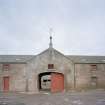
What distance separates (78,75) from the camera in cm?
3728

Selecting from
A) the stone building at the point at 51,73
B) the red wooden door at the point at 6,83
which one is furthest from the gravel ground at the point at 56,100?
the red wooden door at the point at 6,83

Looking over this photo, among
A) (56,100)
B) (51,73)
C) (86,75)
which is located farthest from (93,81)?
(56,100)

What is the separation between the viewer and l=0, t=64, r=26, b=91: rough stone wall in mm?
36438

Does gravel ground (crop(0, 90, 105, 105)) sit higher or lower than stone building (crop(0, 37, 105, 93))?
lower

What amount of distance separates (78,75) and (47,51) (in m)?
6.31

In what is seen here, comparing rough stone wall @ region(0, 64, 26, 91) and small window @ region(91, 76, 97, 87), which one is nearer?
rough stone wall @ region(0, 64, 26, 91)

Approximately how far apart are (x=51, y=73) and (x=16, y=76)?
5583 mm

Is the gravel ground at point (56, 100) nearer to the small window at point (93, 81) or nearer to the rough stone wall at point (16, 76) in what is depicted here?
the rough stone wall at point (16, 76)

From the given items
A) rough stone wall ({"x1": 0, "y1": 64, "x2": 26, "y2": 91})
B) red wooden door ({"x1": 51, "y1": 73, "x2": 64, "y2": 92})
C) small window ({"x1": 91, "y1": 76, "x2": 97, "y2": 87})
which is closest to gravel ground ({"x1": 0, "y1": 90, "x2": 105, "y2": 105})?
red wooden door ({"x1": 51, "y1": 73, "x2": 64, "y2": 92})

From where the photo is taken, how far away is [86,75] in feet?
123

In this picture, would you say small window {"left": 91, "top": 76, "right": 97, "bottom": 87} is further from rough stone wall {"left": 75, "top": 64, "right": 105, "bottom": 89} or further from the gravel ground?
the gravel ground

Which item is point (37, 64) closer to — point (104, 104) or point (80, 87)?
point (80, 87)

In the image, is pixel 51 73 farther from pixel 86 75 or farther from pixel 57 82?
pixel 86 75

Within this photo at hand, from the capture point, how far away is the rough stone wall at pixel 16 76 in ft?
120
